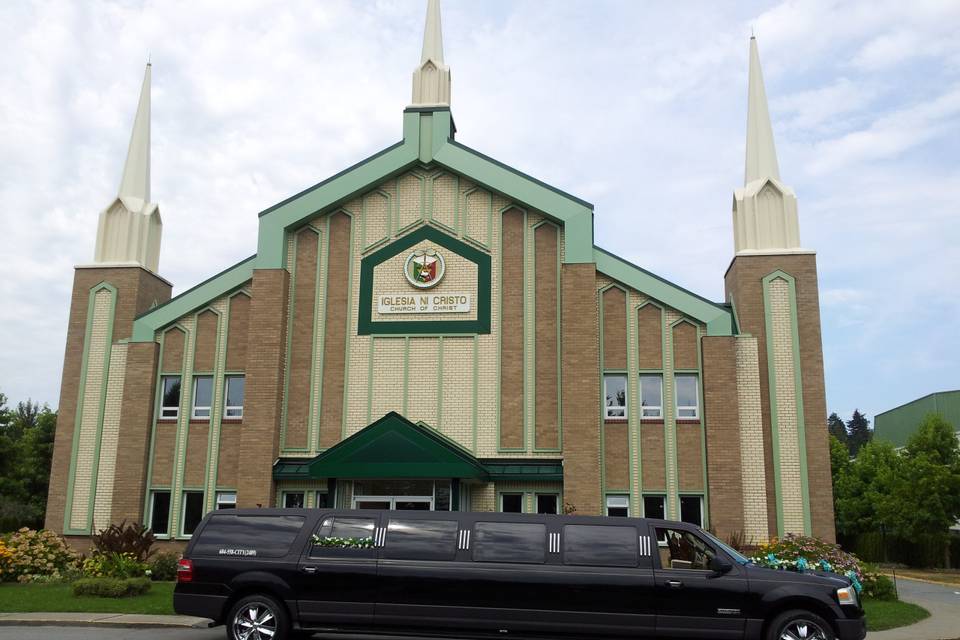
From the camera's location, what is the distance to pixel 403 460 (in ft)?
71.3

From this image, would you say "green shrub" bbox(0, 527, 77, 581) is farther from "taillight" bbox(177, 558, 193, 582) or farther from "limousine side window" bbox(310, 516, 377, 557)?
"limousine side window" bbox(310, 516, 377, 557)

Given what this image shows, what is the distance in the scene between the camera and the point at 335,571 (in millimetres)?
11859

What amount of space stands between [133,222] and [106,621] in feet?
49.7

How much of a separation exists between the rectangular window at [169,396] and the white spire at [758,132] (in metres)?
18.3

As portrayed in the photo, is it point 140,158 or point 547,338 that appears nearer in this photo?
point 547,338

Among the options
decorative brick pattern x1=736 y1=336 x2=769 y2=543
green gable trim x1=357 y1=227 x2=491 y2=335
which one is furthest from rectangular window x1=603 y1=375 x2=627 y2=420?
green gable trim x1=357 y1=227 x2=491 y2=335

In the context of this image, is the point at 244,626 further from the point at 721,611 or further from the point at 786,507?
the point at 786,507

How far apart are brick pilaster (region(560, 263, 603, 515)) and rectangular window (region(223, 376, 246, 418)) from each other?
9.41 metres

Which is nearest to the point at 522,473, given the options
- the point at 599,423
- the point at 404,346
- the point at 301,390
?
the point at 599,423

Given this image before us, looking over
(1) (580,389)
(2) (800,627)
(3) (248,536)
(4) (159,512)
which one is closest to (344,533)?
(3) (248,536)

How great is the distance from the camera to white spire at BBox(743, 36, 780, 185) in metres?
25.5

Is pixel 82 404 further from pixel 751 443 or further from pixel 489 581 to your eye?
pixel 751 443

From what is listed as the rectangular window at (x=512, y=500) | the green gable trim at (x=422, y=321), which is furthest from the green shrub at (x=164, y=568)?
the rectangular window at (x=512, y=500)

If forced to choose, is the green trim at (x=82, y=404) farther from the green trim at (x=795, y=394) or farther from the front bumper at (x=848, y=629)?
the front bumper at (x=848, y=629)
